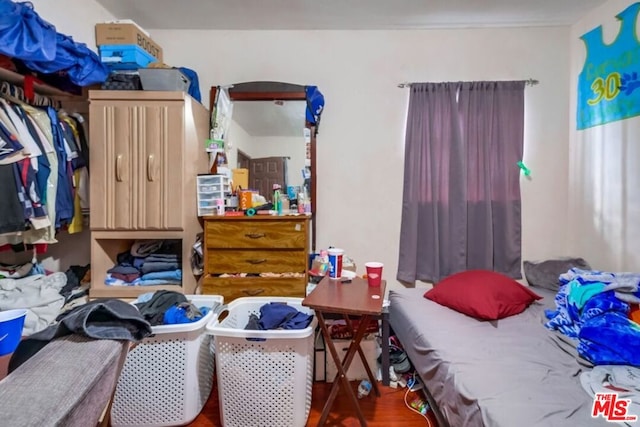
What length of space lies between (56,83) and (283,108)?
1.41 metres

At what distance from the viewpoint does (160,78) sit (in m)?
2.01

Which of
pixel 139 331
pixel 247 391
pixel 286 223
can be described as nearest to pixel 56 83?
pixel 286 223

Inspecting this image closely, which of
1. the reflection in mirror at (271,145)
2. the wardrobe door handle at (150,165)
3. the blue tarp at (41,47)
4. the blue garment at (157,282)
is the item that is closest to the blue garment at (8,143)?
the blue tarp at (41,47)

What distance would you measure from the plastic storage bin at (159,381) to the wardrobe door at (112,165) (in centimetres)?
81

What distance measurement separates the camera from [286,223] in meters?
2.11

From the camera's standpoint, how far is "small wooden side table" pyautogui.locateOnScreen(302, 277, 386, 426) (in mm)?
1434

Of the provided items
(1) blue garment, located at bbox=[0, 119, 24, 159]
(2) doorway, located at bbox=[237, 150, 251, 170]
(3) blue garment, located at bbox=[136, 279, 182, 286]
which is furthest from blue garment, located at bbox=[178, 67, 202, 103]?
(3) blue garment, located at bbox=[136, 279, 182, 286]

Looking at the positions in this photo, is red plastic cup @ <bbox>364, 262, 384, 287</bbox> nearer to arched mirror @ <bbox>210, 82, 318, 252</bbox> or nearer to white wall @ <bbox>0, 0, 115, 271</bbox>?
arched mirror @ <bbox>210, 82, 318, 252</bbox>

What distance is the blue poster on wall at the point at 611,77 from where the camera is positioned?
208 cm

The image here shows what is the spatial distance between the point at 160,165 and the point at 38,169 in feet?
1.90

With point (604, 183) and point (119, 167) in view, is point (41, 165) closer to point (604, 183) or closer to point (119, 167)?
point (119, 167)

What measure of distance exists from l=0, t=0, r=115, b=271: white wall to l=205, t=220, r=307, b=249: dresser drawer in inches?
35.3

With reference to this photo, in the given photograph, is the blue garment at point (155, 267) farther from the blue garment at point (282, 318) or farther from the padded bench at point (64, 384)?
the padded bench at point (64, 384)

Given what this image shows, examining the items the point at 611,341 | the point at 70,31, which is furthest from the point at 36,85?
the point at 611,341
